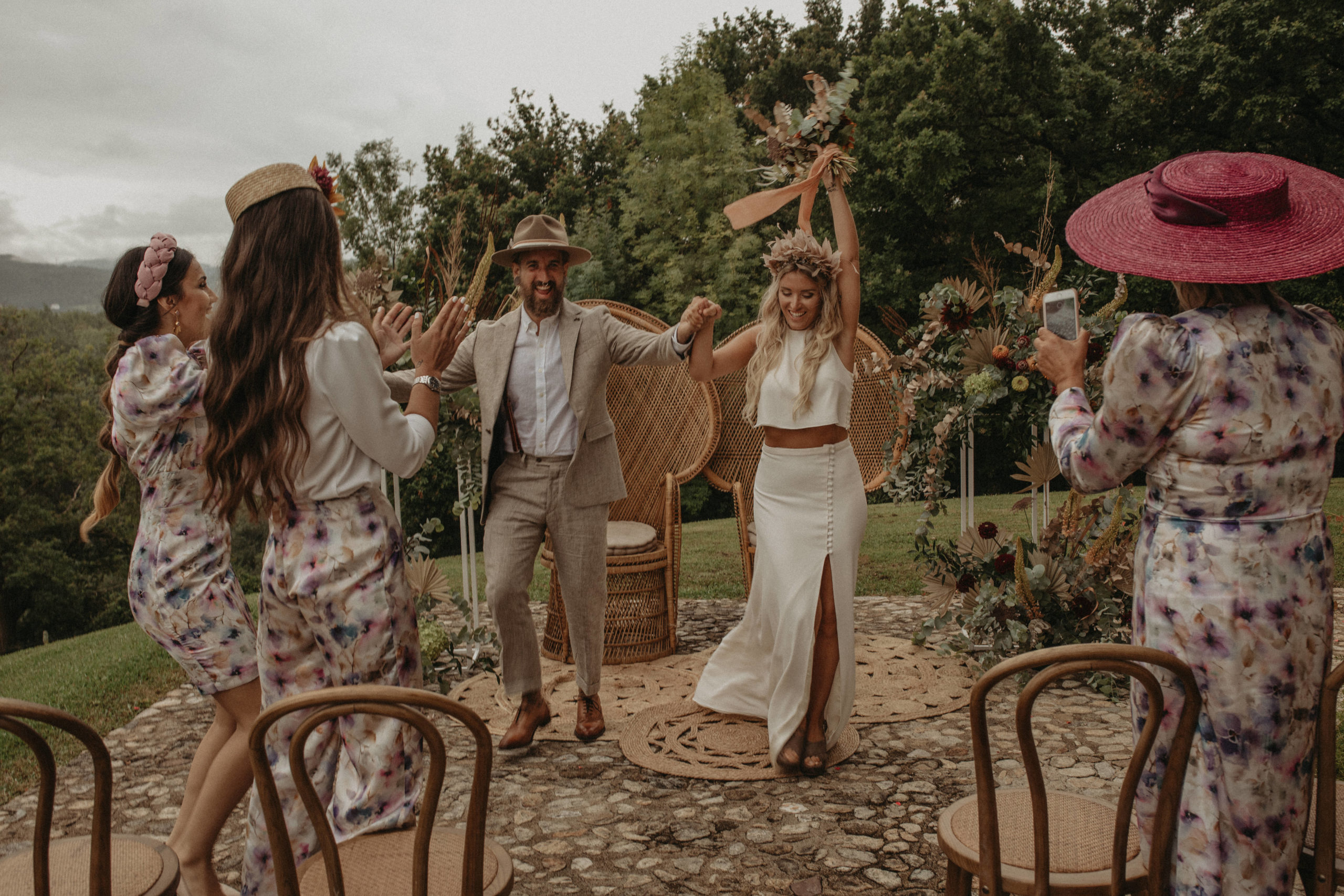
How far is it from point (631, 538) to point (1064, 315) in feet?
10.8

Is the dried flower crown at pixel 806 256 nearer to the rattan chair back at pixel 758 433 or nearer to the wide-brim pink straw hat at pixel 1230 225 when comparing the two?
the wide-brim pink straw hat at pixel 1230 225

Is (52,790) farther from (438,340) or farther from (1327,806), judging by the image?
(1327,806)

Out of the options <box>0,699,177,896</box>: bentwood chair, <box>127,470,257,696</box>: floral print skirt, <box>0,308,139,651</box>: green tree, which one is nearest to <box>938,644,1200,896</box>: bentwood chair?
<box>0,699,177,896</box>: bentwood chair

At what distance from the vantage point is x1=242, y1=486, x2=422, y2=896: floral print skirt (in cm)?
204

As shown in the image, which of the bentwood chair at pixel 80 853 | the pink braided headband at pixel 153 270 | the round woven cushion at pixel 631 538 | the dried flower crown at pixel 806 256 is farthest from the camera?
the round woven cushion at pixel 631 538

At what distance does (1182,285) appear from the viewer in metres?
1.97

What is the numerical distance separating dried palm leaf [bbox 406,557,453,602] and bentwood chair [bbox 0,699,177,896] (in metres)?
2.50

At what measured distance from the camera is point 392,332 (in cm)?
241

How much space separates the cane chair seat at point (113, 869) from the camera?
1794 millimetres

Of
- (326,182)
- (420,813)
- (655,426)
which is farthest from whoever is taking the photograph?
(655,426)

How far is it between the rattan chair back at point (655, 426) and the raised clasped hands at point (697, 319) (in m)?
1.69

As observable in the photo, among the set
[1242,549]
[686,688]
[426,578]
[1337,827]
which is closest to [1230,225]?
[1242,549]

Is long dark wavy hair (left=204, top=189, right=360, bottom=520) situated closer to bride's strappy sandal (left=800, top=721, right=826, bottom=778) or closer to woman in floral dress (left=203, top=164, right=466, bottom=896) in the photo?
woman in floral dress (left=203, top=164, right=466, bottom=896)

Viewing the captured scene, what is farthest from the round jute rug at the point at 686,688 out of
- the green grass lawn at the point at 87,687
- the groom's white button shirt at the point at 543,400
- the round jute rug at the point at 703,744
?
the green grass lawn at the point at 87,687
